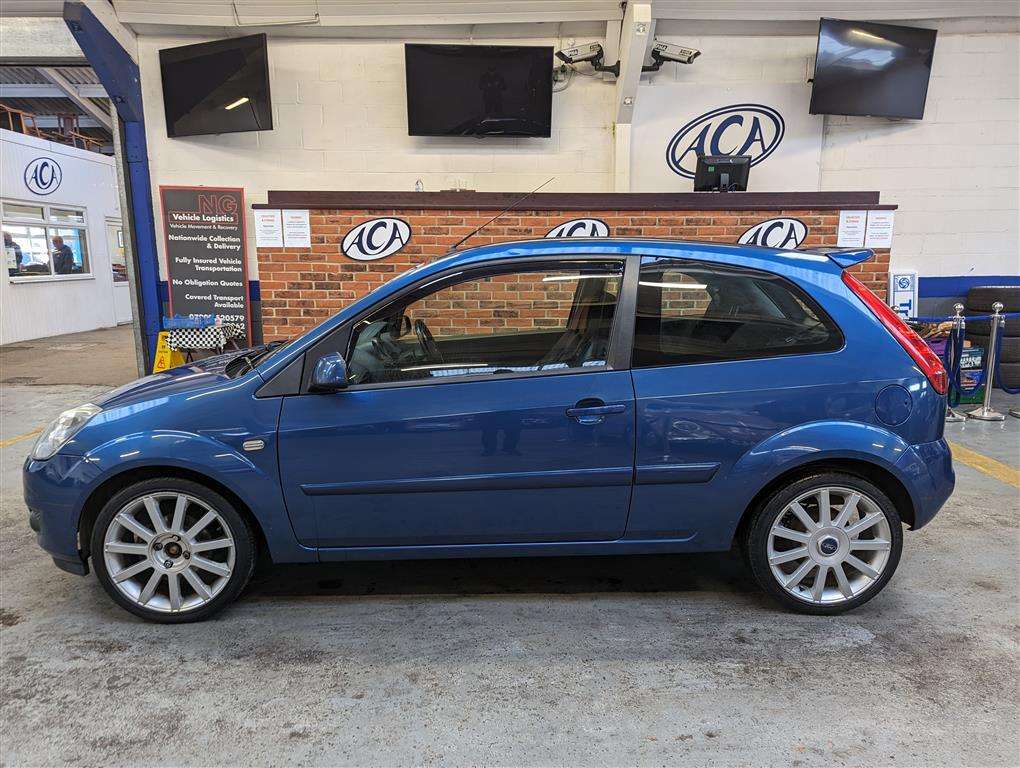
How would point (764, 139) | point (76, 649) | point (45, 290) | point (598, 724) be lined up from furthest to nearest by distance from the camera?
point (45, 290)
point (764, 139)
point (76, 649)
point (598, 724)

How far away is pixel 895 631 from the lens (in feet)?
8.98

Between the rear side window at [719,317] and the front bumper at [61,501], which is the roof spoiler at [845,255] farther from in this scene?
the front bumper at [61,501]

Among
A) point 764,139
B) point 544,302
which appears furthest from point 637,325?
point 764,139

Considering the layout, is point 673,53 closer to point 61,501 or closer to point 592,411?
point 592,411

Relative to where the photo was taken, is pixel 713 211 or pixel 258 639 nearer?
pixel 258 639

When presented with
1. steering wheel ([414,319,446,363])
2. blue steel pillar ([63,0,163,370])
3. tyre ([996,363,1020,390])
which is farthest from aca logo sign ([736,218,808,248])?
blue steel pillar ([63,0,163,370])

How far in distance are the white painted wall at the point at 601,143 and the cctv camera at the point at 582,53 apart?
0.29 meters

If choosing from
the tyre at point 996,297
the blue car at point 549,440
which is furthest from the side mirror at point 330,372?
the tyre at point 996,297

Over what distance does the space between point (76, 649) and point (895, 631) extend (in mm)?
3339

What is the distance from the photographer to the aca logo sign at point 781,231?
6.24m

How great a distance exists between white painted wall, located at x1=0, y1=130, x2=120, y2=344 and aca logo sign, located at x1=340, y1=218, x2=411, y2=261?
8.80 metres

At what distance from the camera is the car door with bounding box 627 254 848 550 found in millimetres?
2648

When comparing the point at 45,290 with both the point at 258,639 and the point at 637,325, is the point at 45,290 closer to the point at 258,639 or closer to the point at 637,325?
the point at 258,639

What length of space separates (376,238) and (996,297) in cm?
655
